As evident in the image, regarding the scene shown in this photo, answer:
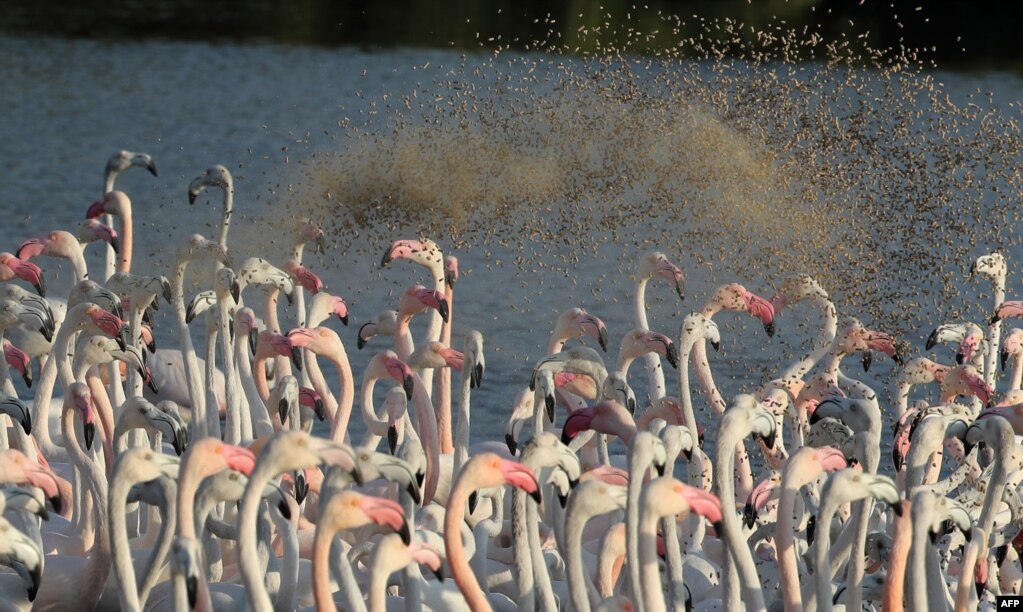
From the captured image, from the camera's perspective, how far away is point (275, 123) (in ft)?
62.1

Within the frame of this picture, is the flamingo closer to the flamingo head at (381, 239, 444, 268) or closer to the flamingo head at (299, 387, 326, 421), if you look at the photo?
the flamingo head at (381, 239, 444, 268)

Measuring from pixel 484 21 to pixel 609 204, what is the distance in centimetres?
1284

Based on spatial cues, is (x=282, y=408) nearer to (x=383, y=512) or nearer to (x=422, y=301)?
(x=422, y=301)

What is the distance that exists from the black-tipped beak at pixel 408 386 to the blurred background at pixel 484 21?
16.2 meters

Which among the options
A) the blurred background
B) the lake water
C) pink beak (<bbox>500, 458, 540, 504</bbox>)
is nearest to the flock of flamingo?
pink beak (<bbox>500, 458, 540, 504</bbox>)

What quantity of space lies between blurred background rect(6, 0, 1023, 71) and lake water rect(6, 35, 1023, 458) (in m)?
7.59

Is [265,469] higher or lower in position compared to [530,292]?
higher

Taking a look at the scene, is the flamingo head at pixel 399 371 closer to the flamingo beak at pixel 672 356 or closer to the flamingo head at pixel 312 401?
the flamingo head at pixel 312 401

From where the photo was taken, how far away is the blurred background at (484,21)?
2509cm

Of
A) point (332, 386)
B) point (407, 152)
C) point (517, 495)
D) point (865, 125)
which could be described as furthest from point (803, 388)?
point (407, 152)

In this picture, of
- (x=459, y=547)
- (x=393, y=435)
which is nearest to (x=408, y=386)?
(x=393, y=435)

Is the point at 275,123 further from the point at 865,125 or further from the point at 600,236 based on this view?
the point at 865,125

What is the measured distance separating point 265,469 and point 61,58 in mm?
20150

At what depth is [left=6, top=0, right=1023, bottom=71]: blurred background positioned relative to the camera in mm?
25094
